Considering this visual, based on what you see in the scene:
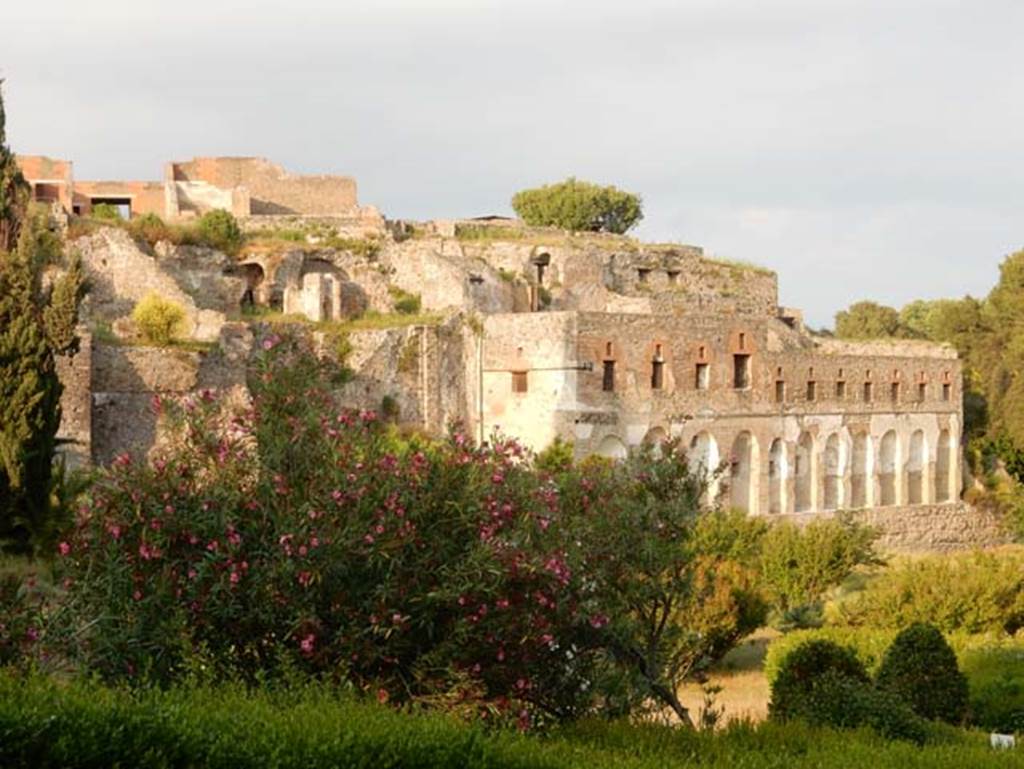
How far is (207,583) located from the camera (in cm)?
1253

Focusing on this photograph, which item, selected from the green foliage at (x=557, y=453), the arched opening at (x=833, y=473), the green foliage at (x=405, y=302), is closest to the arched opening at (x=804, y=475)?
the arched opening at (x=833, y=473)

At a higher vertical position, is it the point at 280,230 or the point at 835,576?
the point at 280,230

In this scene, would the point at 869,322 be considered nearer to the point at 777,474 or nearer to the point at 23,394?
the point at 777,474

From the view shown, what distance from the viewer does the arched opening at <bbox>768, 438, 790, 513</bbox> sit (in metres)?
42.1

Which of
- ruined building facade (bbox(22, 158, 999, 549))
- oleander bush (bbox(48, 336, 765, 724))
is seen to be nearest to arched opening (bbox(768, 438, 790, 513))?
ruined building facade (bbox(22, 158, 999, 549))

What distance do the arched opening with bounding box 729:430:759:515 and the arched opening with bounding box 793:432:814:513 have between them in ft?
6.53

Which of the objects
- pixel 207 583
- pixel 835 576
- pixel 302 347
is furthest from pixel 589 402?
pixel 207 583

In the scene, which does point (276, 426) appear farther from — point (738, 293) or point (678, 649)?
point (738, 293)

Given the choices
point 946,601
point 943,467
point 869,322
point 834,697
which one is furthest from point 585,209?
point 834,697

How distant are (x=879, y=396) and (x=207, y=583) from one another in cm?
3573

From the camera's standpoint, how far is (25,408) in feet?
78.0

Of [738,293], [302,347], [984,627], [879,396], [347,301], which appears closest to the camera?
[302,347]

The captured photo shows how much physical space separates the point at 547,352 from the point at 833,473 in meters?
10.9

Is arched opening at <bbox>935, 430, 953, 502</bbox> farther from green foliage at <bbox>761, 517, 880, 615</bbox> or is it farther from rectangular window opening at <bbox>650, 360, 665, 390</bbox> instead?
green foliage at <bbox>761, 517, 880, 615</bbox>
